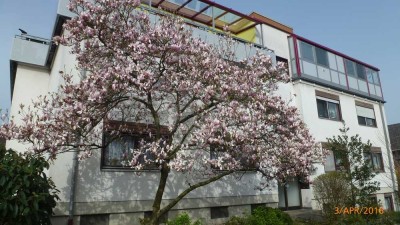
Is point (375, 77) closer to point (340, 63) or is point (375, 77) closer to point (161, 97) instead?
point (340, 63)

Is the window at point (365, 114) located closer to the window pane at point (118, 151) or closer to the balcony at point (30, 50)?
the window pane at point (118, 151)

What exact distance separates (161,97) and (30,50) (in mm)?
7833

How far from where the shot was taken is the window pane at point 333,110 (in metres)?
21.1

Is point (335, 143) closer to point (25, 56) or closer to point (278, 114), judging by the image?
point (278, 114)

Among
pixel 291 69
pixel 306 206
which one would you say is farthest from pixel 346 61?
pixel 306 206

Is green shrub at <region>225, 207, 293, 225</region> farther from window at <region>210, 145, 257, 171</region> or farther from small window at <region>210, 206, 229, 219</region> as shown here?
window at <region>210, 145, 257, 171</region>

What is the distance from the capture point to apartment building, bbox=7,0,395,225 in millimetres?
10328

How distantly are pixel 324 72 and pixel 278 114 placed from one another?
13.4 m

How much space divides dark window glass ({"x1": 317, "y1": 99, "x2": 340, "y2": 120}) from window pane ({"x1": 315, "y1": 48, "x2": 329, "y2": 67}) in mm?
2722

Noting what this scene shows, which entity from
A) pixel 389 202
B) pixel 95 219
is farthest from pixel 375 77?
pixel 95 219

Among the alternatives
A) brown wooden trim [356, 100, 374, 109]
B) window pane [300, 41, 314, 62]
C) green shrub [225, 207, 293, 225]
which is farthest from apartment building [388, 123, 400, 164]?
green shrub [225, 207, 293, 225]

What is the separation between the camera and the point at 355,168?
15.1 m

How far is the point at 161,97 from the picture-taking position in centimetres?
1002

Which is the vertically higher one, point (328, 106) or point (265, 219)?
point (328, 106)
